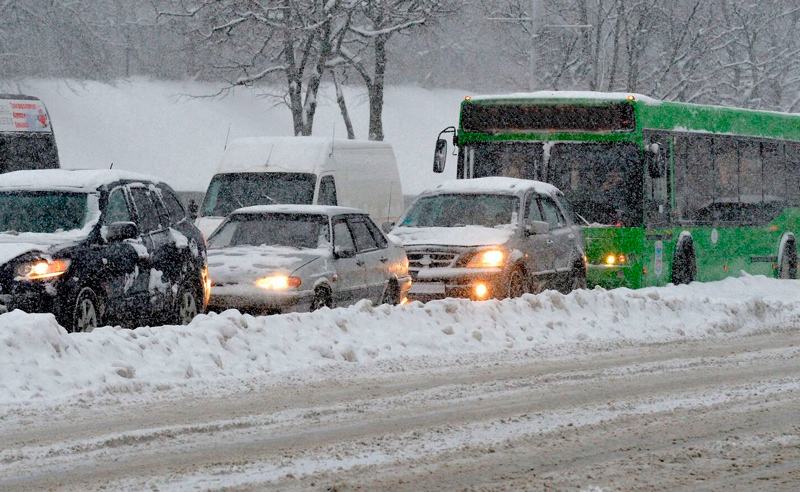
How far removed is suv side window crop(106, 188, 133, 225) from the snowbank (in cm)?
157

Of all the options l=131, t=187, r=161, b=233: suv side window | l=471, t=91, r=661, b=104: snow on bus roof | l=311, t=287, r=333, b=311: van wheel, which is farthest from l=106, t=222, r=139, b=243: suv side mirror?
l=471, t=91, r=661, b=104: snow on bus roof

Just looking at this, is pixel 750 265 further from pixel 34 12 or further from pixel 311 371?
pixel 34 12

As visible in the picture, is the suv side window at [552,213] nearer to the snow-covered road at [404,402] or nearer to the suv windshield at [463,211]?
the suv windshield at [463,211]

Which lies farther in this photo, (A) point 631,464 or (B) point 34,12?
(B) point 34,12

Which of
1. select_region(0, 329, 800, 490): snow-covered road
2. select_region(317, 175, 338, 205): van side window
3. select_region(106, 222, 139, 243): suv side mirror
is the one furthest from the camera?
select_region(317, 175, 338, 205): van side window

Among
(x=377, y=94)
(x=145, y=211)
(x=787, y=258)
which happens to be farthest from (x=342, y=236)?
(x=377, y=94)

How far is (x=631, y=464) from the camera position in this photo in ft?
24.6

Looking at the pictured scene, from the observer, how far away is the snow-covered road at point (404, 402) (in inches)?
286

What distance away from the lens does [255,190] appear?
20.6 meters

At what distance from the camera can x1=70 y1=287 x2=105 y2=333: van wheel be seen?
11812 millimetres

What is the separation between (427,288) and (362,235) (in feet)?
4.11

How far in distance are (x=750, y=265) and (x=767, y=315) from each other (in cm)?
675

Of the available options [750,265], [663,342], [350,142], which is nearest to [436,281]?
[663,342]

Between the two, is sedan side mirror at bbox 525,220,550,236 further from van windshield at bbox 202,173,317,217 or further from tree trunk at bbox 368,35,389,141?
tree trunk at bbox 368,35,389,141
